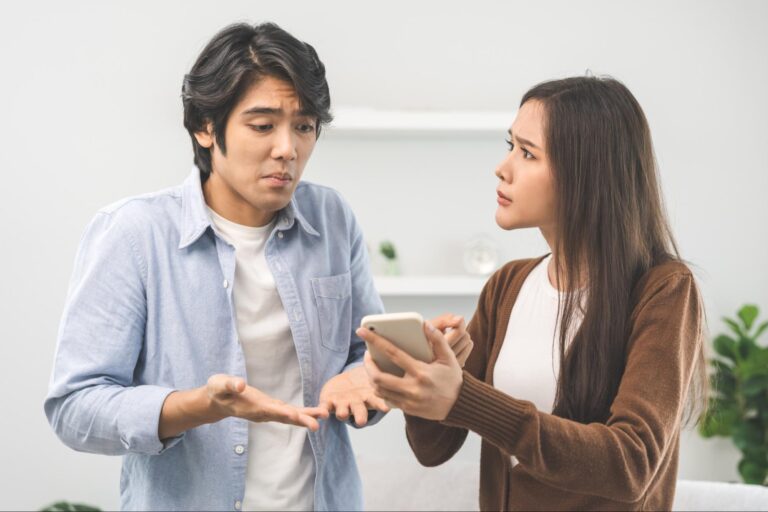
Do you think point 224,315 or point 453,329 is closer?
point 453,329

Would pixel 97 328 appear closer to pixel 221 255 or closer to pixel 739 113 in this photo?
pixel 221 255

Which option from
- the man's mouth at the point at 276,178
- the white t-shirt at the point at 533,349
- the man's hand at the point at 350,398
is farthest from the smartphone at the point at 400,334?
the man's mouth at the point at 276,178

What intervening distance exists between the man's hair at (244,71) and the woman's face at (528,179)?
1.24 feet

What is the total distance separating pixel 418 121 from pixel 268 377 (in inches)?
77.7

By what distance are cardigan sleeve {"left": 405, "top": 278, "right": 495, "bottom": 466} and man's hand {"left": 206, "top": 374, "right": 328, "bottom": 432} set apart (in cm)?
34

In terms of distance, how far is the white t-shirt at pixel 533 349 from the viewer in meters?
1.53

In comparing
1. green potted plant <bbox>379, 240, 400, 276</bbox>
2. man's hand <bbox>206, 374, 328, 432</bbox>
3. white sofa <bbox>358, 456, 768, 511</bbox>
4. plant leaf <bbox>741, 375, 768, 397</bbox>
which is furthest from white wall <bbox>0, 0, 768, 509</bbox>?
man's hand <bbox>206, 374, 328, 432</bbox>

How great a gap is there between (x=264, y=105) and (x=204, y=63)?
17 cm

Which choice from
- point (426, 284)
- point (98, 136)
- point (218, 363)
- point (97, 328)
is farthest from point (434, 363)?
point (98, 136)

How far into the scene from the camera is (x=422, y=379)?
1222mm

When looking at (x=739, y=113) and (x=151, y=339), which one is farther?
(x=739, y=113)

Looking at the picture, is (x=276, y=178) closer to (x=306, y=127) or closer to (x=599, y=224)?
(x=306, y=127)

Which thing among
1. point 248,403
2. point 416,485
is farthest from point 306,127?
point 416,485

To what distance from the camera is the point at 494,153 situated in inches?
144
